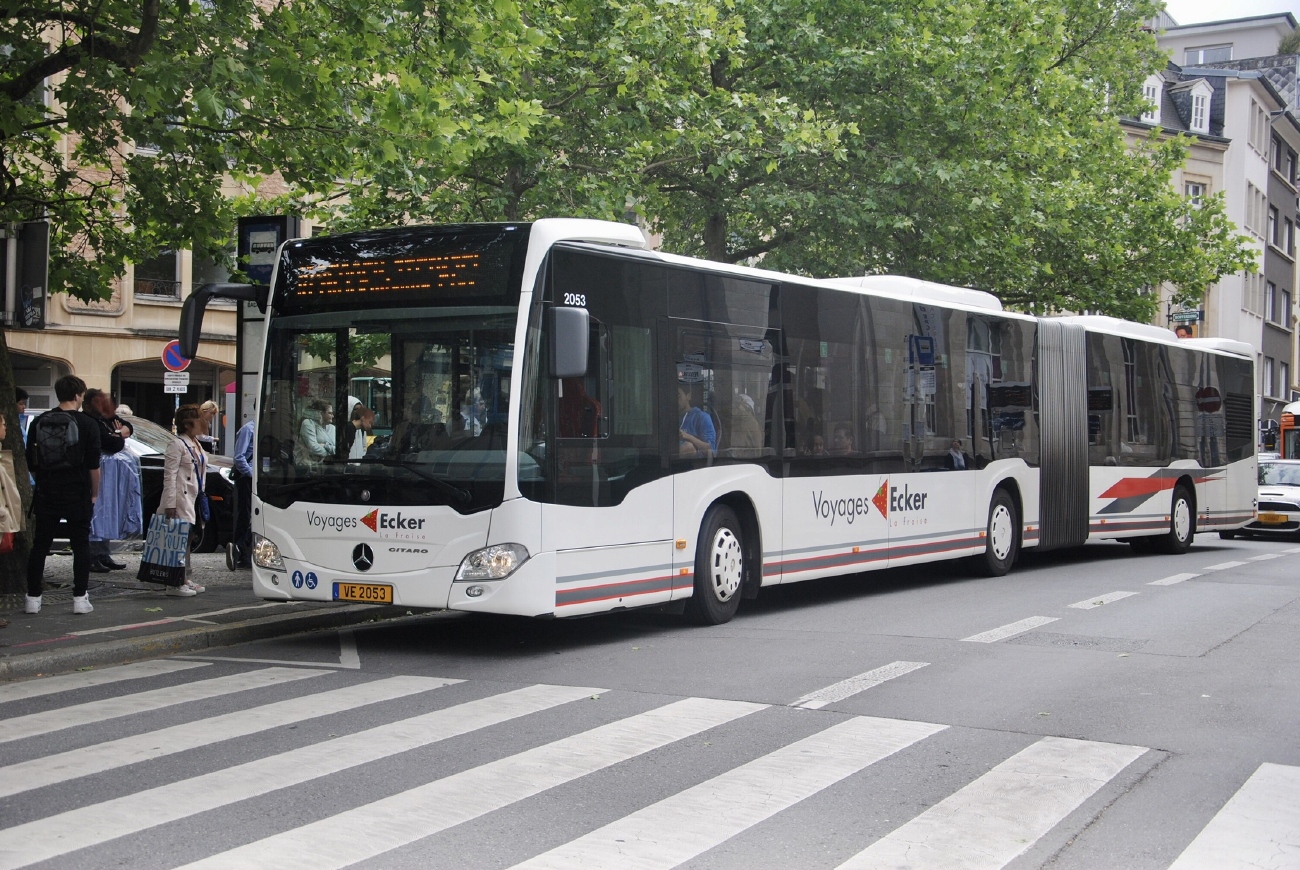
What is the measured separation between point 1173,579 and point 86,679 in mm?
11982

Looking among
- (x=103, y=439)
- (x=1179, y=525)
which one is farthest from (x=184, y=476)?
(x=1179, y=525)

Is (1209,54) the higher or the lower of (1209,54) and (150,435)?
the higher

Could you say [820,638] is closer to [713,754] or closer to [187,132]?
[713,754]

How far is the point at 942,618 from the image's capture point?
12.3 meters

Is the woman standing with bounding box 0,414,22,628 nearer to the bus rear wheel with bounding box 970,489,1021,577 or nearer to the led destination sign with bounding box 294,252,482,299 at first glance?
the led destination sign with bounding box 294,252,482,299

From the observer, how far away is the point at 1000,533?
16.7 m

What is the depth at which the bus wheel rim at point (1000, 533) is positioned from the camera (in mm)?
16500

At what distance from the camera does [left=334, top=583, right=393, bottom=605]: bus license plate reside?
9.98m

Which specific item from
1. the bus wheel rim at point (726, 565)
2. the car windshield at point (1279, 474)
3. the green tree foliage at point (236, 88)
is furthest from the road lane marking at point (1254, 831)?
the car windshield at point (1279, 474)

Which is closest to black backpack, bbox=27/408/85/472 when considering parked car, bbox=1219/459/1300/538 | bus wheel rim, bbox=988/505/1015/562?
bus wheel rim, bbox=988/505/1015/562

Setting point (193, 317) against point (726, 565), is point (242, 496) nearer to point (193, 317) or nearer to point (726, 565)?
point (193, 317)

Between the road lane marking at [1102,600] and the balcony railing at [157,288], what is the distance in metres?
27.4

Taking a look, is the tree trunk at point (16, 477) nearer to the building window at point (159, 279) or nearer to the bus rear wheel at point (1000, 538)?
the bus rear wheel at point (1000, 538)

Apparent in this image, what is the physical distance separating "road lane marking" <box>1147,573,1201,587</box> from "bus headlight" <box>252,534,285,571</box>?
957 cm
